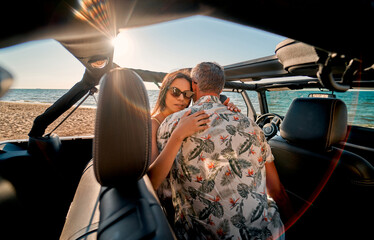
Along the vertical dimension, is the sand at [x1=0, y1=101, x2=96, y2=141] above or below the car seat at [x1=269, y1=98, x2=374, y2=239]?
below

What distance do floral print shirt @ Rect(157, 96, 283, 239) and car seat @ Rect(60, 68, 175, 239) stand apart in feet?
1.69

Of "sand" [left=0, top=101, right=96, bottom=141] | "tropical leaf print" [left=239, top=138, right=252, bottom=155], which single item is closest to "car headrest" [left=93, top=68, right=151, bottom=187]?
"tropical leaf print" [left=239, top=138, right=252, bottom=155]

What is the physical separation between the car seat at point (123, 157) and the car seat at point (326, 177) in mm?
2041

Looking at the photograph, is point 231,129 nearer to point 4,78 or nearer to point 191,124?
point 191,124

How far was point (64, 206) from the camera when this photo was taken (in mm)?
2143

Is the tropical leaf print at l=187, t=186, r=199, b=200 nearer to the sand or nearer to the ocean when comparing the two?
the ocean

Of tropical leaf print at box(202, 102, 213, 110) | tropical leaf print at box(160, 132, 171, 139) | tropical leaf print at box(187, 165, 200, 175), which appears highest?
tropical leaf print at box(202, 102, 213, 110)

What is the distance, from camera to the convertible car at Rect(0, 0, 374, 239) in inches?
16.2

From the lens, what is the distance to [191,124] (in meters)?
1.23

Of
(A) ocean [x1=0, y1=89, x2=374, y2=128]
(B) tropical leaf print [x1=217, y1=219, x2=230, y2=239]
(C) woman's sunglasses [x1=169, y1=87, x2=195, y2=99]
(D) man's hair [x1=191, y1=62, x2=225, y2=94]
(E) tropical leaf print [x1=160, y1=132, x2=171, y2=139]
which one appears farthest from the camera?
(C) woman's sunglasses [x1=169, y1=87, x2=195, y2=99]

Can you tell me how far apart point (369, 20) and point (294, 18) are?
0.77 feet

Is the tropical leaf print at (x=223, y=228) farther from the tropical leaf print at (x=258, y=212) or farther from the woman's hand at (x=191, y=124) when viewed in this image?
the woman's hand at (x=191, y=124)

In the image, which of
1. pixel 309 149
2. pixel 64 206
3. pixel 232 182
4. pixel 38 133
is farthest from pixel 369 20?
pixel 64 206

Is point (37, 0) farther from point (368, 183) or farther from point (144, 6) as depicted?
point (368, 183)
